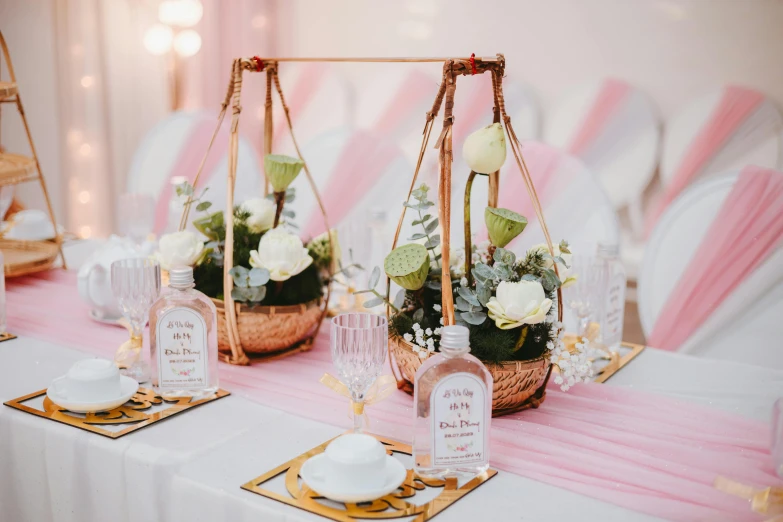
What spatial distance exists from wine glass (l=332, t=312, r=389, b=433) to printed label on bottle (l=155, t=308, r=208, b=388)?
0.26 m

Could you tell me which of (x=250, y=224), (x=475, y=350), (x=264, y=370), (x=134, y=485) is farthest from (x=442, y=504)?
(x=250, y=224)

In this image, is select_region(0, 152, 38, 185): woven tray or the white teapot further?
select_region(0, 152, 38, 185): woven tray

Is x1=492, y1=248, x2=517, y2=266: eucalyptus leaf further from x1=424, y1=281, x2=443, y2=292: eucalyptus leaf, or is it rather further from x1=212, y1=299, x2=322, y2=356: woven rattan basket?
x1=212, y1=299, x2=322, y2=356: woven rattan basket

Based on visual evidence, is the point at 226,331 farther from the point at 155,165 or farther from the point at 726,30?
the point at 726,30

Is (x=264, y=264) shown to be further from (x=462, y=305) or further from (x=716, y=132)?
(x=716, y=132)

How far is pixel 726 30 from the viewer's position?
10.3 ft

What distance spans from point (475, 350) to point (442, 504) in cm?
26

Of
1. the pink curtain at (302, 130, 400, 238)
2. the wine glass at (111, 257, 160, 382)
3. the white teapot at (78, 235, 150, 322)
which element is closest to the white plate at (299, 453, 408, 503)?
the wine glass at (111, 257, 160, 382)

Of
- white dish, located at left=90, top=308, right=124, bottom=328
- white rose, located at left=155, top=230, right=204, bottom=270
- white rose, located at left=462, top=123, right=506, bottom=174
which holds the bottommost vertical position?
white dish, located at left=90, top=308, right=124, bottom=328

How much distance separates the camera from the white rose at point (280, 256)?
1334 mm

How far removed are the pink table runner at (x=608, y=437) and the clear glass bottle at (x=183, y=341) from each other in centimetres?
7

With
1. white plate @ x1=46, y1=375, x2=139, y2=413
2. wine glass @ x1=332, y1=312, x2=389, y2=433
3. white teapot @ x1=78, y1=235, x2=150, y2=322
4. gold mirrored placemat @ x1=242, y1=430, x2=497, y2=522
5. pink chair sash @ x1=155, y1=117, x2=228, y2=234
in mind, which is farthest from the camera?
pink chair sash @ x1=155, y1=117, x2=228, y2=234

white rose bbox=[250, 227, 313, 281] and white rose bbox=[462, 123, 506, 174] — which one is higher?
white rose bbox=[462, 123, 506, 174]

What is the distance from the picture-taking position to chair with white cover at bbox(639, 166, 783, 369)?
1753 millimetres
